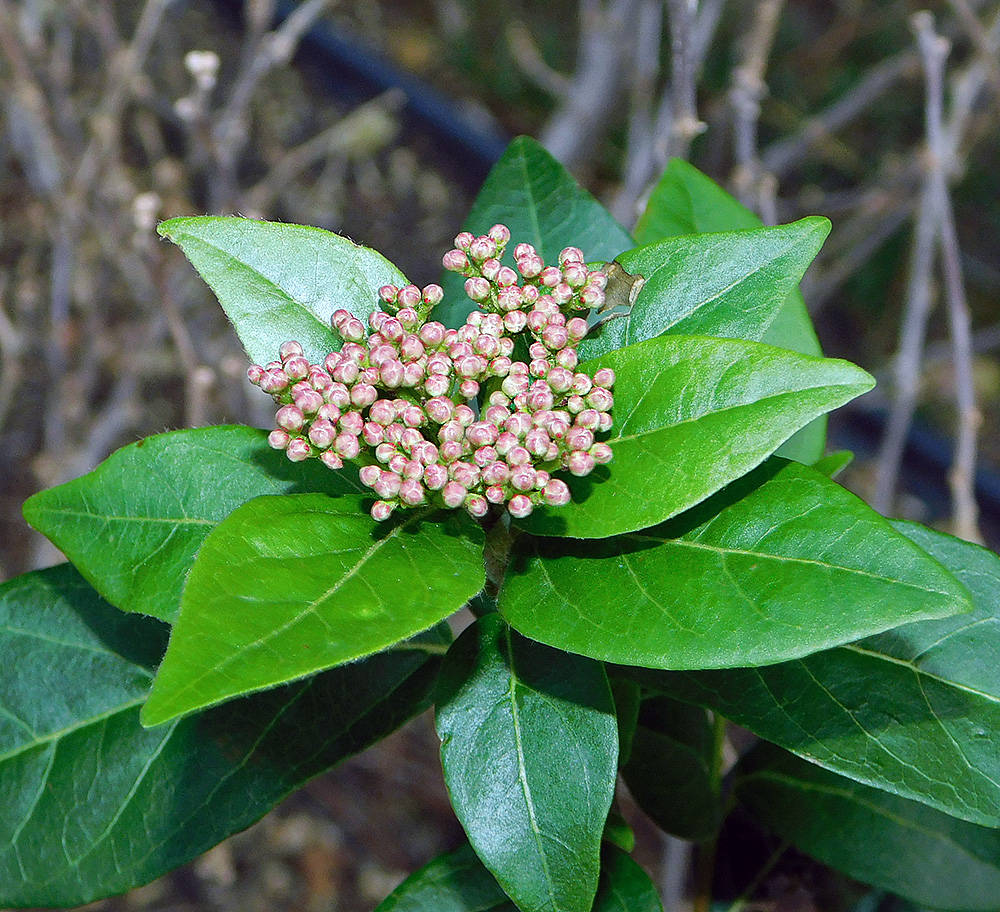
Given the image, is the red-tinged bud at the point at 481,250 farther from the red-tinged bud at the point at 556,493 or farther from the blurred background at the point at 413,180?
the blurred background at the point at 413,180

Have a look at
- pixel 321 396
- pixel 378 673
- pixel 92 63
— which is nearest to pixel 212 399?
pixel 378 673

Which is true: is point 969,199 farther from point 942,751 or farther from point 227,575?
point 227,575

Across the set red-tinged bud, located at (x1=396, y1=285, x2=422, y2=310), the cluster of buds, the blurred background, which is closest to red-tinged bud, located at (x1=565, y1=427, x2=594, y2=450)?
the cluster of buds

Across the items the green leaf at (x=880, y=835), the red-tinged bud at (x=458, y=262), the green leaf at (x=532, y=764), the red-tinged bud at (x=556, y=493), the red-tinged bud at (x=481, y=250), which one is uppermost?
the red-tinged bud at (x=481, y=250)

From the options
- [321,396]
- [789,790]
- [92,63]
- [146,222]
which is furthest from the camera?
[92,63]

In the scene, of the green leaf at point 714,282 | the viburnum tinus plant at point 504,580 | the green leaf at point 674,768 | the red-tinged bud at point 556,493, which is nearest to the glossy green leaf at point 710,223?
the viburnum tinus plant at point 504,580

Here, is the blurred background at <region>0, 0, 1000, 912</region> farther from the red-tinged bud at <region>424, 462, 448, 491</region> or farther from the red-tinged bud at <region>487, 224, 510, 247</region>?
the red-tinged bud at <region>424, 462, 448, 491</region>

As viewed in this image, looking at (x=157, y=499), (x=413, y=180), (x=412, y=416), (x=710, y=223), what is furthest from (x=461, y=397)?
(x=413, y=180)
